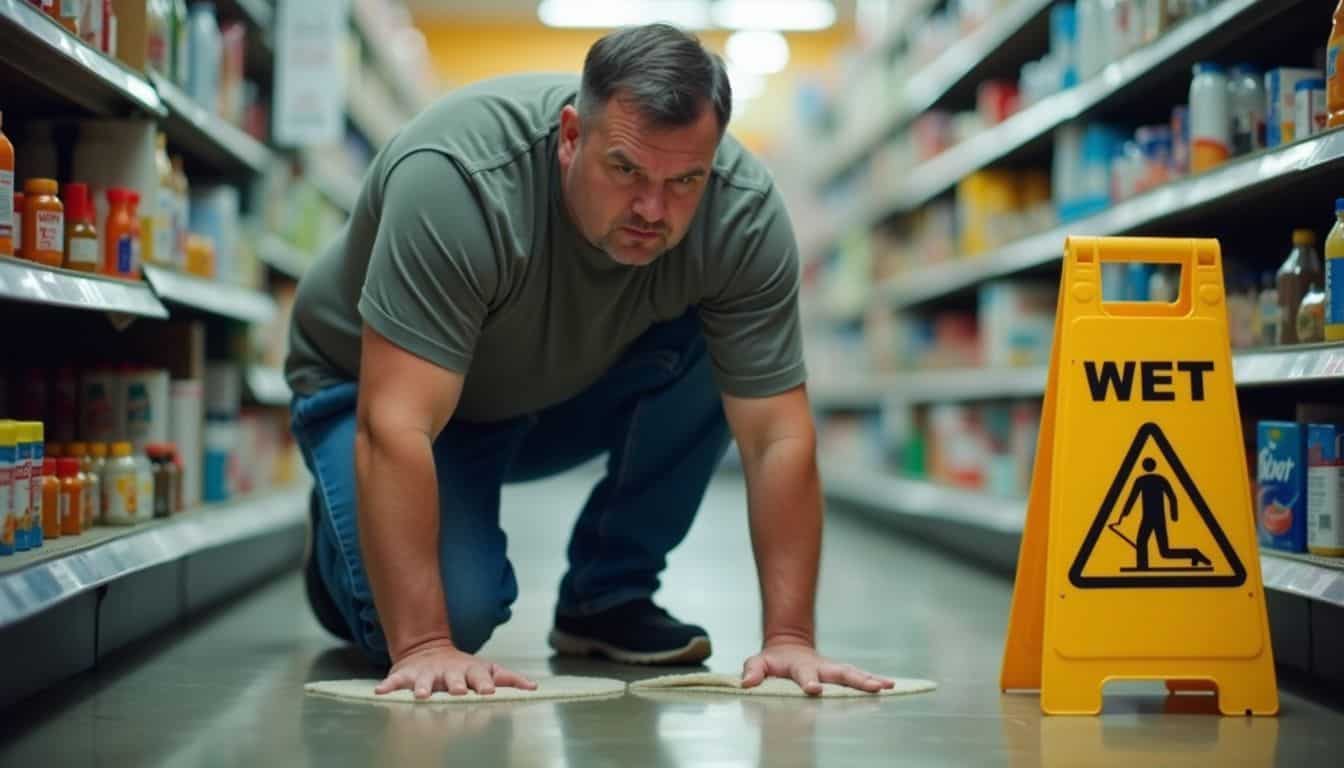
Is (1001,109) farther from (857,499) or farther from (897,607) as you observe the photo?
(857,499)

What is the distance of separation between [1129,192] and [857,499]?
13.8ft

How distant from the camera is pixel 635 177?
219 cm

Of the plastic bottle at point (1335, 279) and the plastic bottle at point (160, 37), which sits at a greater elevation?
the plastic bottle at point (160, 37)

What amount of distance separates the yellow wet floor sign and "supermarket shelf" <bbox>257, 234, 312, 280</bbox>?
314 centimetres

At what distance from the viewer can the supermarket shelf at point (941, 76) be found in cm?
500

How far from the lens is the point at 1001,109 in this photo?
5.39 meters

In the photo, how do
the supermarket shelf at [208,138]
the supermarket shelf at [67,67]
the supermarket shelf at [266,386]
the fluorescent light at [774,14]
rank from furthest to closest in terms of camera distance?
Result: 1. the fluorescent light at [774,14]
2. the supermarket shelf at [266,386]
3. the supermarket shelf at [208,138]
4. the supermarket shelf at [67,67]

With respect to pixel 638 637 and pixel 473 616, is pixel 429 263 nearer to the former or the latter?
pixel 473 616

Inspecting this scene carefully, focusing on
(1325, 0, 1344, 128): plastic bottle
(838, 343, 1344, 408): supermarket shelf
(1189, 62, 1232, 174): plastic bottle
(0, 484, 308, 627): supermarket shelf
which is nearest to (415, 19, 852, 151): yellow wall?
(838, 343, 1344, 408): supermarket shelf

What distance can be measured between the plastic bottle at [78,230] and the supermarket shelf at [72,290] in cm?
Answer: 5

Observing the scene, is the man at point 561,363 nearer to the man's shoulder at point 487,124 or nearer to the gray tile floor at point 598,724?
the man's shoulder at point 487,124

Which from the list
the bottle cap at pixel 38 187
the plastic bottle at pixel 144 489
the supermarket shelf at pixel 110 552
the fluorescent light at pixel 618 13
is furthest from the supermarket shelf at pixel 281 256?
the fluorescent light at pixel 618 13

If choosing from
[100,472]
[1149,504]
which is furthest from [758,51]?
[1149,504]

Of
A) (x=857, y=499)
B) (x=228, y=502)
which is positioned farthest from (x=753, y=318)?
(x=857, y=499)
